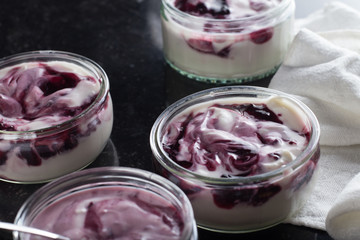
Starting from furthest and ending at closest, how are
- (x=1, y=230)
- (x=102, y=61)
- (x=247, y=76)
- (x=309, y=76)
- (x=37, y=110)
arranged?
(x=102, y=61)
(x=247, y=76)
(x=309, y=76)
(x=37, y=110)
(x=1, y=230)

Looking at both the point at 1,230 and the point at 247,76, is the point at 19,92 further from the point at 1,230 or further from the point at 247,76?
the point at 247,76

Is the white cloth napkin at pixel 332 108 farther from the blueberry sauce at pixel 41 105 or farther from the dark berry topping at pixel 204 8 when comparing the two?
the blueberry sauce at pixel 41 105

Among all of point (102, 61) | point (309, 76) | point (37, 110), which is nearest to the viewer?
point (37, 110)

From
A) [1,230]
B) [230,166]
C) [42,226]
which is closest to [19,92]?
[1,230]

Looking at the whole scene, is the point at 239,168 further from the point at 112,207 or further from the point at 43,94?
the point at 43,94

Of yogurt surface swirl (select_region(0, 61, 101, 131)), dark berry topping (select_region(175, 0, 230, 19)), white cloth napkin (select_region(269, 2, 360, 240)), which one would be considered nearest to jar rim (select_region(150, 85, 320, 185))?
white cloth napkin (select_region(269, 2, 360, 240))

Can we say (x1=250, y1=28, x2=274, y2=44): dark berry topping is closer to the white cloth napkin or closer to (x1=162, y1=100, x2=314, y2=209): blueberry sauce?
the white cloth napkin
